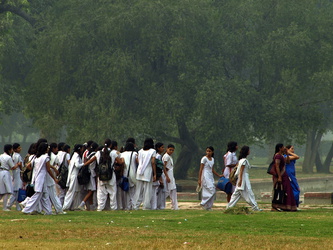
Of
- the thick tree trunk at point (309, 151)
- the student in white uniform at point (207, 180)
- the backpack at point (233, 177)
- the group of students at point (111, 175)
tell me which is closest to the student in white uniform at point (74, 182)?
the group of students at point (111, 175)

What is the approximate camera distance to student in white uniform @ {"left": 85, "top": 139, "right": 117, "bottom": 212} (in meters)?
17.4

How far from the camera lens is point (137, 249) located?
9.77m

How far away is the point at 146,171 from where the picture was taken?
58.5ft

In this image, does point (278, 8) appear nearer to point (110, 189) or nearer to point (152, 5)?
point (152, 5)

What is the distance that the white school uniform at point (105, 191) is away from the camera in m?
17.6

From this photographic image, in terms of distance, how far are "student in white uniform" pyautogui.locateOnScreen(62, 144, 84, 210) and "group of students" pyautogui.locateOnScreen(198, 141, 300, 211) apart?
2.82 meters

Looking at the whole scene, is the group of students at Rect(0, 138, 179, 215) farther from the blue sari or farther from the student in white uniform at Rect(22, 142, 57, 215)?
the blue sari

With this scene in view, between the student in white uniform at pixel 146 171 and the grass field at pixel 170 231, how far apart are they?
7.61ft

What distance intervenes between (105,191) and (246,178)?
3.30 meters

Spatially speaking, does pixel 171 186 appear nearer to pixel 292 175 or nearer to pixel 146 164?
pixel 146 164

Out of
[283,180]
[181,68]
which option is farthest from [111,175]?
[181,68]

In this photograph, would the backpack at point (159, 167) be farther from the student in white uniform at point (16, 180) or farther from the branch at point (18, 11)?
the branch at point (18, 11)

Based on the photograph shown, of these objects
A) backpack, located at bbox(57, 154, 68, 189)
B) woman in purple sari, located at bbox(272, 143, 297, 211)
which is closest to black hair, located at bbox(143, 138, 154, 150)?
backpack, located at bbox(57, 154, 68, 189)

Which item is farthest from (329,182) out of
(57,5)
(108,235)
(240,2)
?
(108,235)
